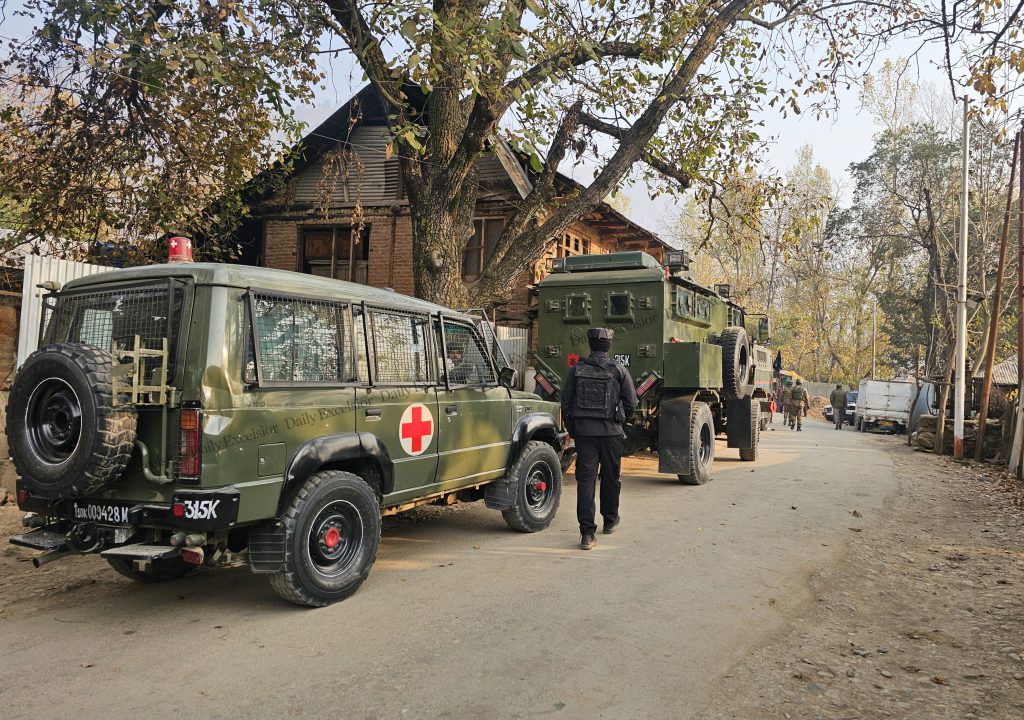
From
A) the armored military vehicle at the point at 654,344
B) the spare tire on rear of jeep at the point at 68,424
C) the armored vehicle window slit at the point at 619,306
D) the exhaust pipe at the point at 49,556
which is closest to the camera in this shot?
the spare tire on rear of jeep at the point at 68,424

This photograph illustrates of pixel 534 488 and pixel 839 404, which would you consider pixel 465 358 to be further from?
pixel 839 404

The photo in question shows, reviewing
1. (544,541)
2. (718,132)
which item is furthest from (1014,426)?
(544,541)

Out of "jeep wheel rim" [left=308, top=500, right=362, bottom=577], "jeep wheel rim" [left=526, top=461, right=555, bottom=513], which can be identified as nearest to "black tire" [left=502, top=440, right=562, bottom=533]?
"jeep wheel rim" [left=526, top=461, right=555, bottom=513]

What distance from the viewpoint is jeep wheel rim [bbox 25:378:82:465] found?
3.94 m

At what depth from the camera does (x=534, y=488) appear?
22.5 ft

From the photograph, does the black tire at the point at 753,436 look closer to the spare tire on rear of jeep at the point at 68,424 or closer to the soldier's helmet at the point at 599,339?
the soldier's helmet at the point at 599,339

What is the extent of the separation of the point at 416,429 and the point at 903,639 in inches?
135

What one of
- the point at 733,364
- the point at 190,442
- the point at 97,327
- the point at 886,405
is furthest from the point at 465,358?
the point at 886,405

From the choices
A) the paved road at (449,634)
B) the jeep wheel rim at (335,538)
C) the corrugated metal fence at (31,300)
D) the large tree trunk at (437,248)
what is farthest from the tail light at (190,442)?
the large tree trunk at (437,248)

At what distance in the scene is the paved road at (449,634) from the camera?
10.6 feet

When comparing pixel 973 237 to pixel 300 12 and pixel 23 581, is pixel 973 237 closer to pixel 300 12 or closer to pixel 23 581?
pixel 300 12

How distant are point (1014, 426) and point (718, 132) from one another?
7999 mm

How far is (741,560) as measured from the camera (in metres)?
5.84

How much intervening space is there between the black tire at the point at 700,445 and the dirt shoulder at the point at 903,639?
260 cm
